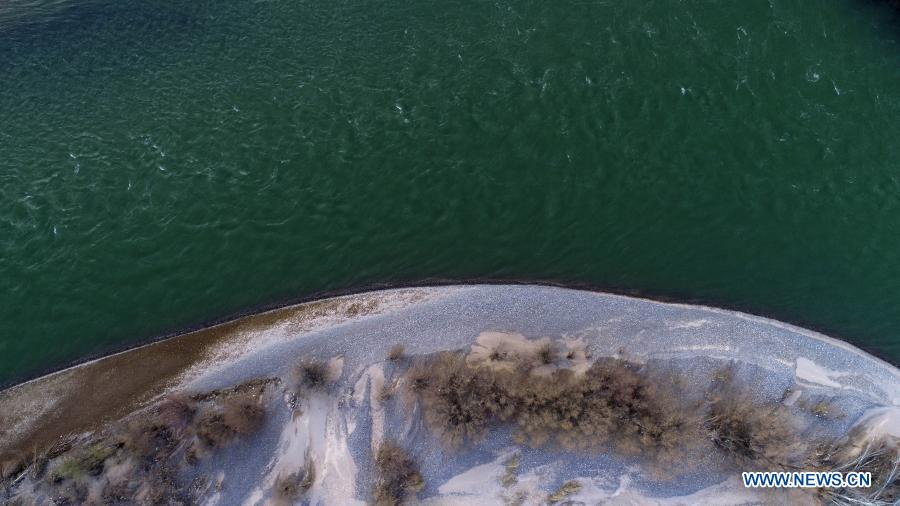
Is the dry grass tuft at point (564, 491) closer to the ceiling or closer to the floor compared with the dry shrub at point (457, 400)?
closer to the floor

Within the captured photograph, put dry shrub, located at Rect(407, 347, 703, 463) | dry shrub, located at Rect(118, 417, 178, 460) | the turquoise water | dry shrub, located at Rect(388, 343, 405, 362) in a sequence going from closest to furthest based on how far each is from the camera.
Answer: dry shrub, located at Rect(407, 347, 703, 463), dry shrub, located at Rect(118, 417, 178, 460), dry shrub, located at Rect(388, 343, 405, 362), the turquoise water

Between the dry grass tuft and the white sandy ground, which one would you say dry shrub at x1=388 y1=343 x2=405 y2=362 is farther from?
the dry grass tuft

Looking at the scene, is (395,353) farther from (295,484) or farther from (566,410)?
(566,410)

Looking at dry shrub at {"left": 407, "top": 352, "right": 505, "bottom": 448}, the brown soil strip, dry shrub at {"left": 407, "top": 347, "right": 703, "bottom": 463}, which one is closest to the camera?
dry shrub at {"left": 407, "top": 347, "right": 703, "bottom": 463}

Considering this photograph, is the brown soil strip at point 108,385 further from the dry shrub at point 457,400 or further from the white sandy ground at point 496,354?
the dry shrub at point 457,400

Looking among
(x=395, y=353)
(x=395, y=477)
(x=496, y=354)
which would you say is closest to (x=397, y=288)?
(x=395, y=353)

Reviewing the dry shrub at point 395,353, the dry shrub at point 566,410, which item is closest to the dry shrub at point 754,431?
the dry shrub at point 566,410

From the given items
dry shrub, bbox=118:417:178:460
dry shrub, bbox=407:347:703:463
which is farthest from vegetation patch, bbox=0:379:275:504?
dry shrub, bbox=407:347:703:463
